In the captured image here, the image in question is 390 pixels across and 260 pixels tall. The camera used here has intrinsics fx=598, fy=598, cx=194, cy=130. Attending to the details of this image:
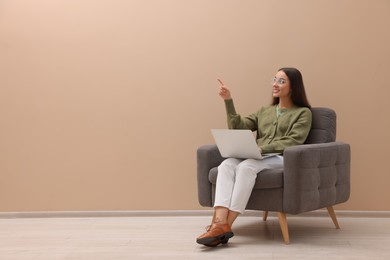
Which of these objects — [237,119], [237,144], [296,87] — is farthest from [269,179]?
[296,87]

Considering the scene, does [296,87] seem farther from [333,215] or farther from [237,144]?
[333,215]

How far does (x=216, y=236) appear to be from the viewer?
3.42 m

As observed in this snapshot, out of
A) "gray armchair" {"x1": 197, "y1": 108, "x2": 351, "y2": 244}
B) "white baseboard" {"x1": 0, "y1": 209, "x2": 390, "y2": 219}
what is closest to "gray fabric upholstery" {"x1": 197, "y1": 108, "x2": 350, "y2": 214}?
"gray armchair" {"x1": 197, "y1": 108, "x2": 351, "y2": 244}

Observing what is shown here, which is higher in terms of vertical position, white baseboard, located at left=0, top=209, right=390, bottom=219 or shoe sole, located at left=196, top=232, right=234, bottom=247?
shoe sole, located at left=196, top=232, right=234, bottom=247

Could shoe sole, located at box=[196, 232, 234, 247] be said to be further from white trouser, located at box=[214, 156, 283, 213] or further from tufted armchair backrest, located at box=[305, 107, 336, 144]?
tufted armchair backrest, located at box=[305, 107, 336, 144]

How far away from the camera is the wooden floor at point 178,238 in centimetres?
334

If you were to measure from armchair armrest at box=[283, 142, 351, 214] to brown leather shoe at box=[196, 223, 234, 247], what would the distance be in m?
0.38

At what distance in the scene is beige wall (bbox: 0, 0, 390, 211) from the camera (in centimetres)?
450

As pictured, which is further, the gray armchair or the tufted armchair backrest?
the tufted armchair backrest

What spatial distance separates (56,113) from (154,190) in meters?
0.97

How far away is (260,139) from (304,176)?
59 cm

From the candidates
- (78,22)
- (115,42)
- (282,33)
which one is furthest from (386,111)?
(78,22)

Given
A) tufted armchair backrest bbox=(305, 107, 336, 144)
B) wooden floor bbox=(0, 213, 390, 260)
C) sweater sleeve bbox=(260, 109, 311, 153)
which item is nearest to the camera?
wooden floor bbox=(0, 213, 390, 260)

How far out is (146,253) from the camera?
3355 millimetres
